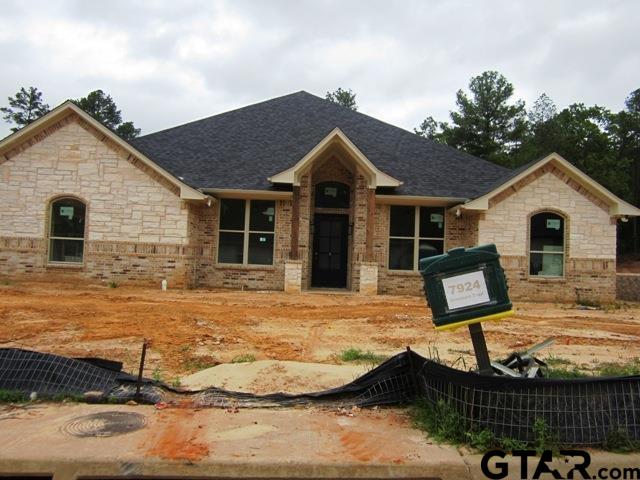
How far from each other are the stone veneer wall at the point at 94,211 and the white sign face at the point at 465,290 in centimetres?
1207

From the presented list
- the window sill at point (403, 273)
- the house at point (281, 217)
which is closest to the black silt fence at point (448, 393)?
the house at point (281, 217)

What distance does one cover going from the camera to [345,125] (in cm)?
2119

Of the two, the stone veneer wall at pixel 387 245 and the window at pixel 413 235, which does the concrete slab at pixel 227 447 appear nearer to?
the stone veneer wall at pixel 387 245

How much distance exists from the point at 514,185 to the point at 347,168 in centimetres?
525

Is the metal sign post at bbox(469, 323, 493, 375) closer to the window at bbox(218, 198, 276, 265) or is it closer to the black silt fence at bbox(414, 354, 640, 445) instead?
the black silt fence at bbox(414, 354, 640, 445)

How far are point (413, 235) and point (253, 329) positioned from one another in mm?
9132

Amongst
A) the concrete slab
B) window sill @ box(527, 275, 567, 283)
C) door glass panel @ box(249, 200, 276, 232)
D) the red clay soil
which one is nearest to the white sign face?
the concrete slab

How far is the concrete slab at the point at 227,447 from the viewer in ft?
11.3

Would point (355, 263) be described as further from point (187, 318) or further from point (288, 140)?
point (187, 318)

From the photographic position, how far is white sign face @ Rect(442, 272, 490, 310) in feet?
13.0

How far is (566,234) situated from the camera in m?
15.9

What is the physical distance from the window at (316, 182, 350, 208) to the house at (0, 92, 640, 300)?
34mm

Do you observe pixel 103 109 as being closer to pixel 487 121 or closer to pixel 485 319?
pixel 487 121

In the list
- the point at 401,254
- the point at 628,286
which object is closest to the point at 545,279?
the point at 401,254
